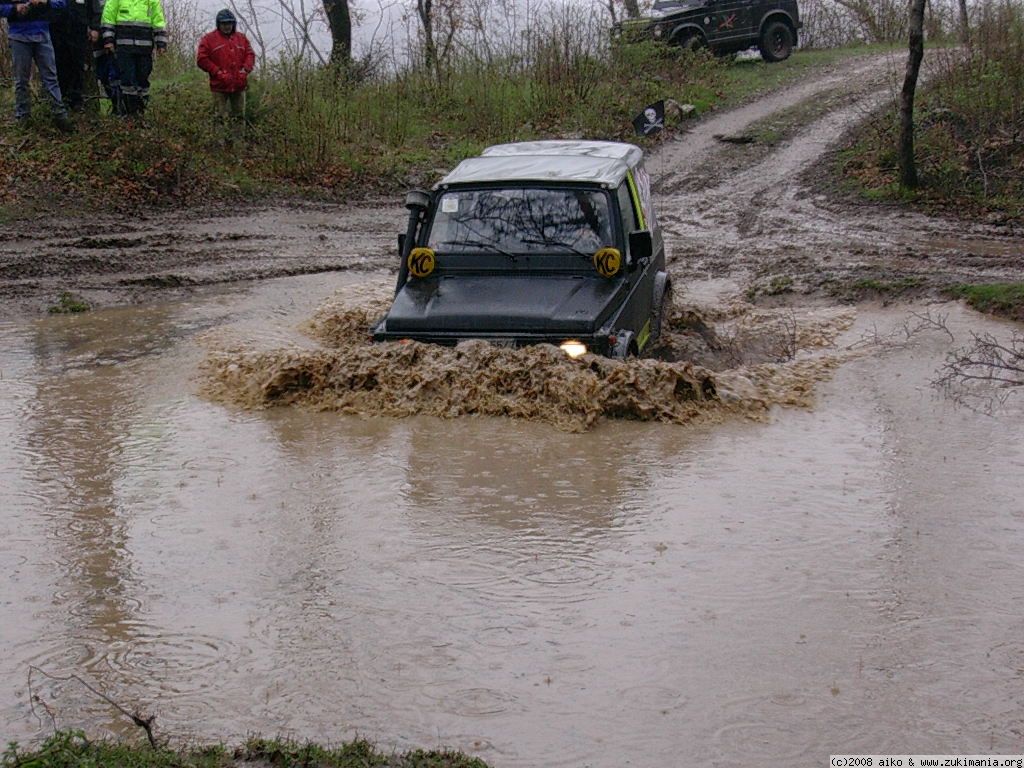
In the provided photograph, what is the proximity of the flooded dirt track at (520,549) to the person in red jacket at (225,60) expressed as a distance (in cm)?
593

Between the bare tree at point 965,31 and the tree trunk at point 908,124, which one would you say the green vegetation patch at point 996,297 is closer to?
the tree trunk at point 908,124

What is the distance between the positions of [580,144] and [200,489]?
14.3 feet

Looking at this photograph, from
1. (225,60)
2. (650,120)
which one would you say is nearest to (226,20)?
(225,60)

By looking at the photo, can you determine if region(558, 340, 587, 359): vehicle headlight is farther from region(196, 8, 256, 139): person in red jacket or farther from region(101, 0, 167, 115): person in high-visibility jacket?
region(196, 8, 256, 139): person in red jacket

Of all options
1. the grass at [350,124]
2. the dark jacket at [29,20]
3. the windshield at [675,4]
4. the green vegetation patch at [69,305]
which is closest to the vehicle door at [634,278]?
the green vegetation patch at [69,305]

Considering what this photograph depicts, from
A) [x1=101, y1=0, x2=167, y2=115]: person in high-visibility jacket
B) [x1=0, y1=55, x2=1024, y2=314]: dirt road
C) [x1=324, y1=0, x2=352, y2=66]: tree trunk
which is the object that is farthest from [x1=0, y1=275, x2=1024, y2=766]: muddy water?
[x1=324, y1=0, x2=352, y2=66]: tree trunk

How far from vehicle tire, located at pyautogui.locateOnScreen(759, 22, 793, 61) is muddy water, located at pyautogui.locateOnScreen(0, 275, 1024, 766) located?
17028 millimetres

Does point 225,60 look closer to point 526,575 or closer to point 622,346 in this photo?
point 622,346

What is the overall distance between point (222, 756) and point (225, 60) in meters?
13.1

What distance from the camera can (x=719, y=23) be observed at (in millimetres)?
23531

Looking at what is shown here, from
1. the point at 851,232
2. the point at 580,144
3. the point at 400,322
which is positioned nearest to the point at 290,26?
the point at 851,232

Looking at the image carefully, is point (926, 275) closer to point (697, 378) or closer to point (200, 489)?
point (697, 378)

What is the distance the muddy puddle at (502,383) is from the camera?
772cm

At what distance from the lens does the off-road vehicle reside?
7773 mm
